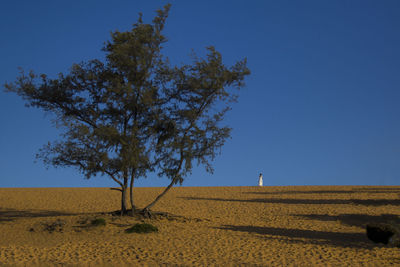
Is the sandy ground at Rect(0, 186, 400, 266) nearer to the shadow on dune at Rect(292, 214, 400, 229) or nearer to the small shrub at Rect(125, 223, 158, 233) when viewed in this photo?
the shadow on dune at Rect(292, 214, 400, 229)

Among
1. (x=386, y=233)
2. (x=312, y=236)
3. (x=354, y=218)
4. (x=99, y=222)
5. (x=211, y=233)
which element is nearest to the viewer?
(x=386, y=233)

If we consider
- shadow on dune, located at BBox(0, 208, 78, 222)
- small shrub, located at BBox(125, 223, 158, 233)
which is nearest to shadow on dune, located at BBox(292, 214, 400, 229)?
small shrub, located at BBox(125, 223, 158, 233)

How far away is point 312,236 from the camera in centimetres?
2411

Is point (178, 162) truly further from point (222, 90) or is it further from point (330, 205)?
point (330, 205)

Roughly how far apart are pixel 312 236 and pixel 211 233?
20.2 feet

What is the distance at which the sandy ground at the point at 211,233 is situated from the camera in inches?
738

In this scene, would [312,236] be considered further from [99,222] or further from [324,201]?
[324,201]

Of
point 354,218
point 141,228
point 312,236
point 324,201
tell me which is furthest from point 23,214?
point 324,201

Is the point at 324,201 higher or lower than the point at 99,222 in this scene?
higher

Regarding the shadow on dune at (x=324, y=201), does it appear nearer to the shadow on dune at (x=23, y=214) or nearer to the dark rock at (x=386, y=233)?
the dark rock at (x=386, y=233)

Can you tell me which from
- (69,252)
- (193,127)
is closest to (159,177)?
(193,127)

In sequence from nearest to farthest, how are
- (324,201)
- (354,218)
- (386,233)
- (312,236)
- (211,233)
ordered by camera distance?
(386,233) → (312,236) → (211,233) → (354,218) → (324,201)

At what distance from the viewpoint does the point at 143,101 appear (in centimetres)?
2580

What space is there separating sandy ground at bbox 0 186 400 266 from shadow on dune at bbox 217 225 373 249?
0.06 m
